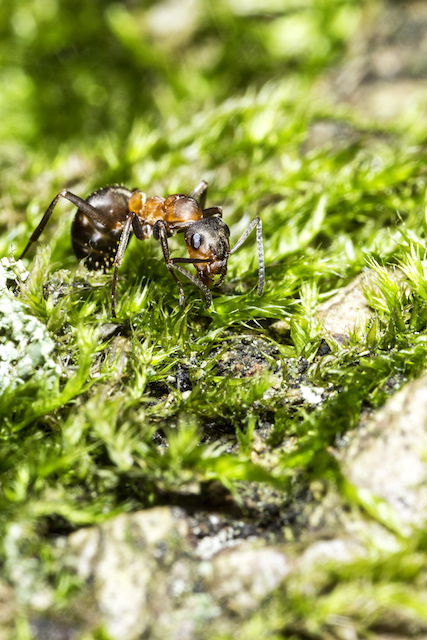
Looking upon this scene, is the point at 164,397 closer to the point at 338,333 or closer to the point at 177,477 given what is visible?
the point at 177,477

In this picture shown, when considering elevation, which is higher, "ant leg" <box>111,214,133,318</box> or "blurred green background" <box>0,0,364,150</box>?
"blurred green background" <box>0,0,364,150</box>

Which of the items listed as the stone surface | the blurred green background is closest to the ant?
the stone surface

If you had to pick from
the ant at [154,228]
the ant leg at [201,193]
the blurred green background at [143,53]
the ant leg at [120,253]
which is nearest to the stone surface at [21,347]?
the ant leg at [120,253]

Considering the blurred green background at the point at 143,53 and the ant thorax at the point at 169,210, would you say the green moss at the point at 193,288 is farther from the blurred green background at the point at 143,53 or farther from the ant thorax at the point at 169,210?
the ant thorax at the point at 169,210

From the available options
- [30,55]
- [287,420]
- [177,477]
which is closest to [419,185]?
[287,420]

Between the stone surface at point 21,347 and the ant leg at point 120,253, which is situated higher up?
the ant leg at point 120,253

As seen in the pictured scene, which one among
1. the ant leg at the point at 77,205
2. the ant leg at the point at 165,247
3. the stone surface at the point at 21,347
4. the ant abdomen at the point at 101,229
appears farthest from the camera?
the ant abdomen at the point at 101,229

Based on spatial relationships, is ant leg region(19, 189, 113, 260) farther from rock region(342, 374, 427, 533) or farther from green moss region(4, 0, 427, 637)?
rock region(342, 374, 427, 533)

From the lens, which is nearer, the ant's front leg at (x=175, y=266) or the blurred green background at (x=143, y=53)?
the ant's front leg at (x=175, y=266)
